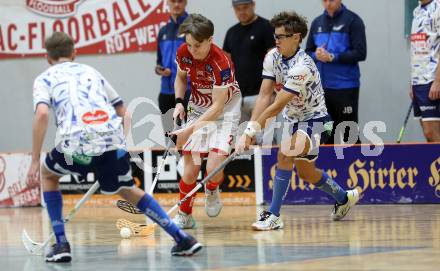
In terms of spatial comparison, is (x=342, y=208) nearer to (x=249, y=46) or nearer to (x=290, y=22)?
(x=290, y=22)

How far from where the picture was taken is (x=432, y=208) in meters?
9.66

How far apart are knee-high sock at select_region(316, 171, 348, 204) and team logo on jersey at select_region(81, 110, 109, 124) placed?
2.84 metres

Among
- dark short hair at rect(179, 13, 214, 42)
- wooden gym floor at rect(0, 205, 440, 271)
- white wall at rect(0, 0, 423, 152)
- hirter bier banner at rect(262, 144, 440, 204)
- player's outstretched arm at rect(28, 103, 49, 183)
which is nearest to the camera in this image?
wooden gym floor at rect(0, 205, 440, 271)

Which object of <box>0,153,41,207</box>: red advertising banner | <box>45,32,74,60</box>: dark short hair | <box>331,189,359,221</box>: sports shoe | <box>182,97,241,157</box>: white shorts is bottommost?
<box>0,153,41,207</box>: red advertising banner

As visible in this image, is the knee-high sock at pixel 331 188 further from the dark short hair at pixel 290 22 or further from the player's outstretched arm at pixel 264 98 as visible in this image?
the dark short hair at pixel 290 22

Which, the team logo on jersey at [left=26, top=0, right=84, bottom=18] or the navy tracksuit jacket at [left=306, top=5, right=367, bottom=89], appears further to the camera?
the team logo on jersey at [left=26, top=0, right=84, bottom=18]

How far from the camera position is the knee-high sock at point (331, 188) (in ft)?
28.0

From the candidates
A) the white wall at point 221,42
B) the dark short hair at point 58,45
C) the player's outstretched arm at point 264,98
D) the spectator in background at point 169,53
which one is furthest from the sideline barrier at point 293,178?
the dark short hair at point 58,45

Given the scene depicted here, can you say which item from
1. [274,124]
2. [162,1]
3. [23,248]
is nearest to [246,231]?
[23,248]

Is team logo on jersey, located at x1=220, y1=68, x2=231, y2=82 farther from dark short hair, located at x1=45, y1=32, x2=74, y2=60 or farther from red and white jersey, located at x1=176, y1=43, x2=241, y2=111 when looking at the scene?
dark short hair, located at x1=45, y1=32, x2=74, y2=60

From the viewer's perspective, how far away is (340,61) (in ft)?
34.9

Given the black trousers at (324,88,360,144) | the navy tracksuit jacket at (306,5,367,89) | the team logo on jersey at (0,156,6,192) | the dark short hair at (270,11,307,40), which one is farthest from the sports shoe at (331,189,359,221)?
the team logo on jersey at (0,156,6,192)

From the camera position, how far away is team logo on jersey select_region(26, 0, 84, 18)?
13.1 metres

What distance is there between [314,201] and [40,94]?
5033mm
